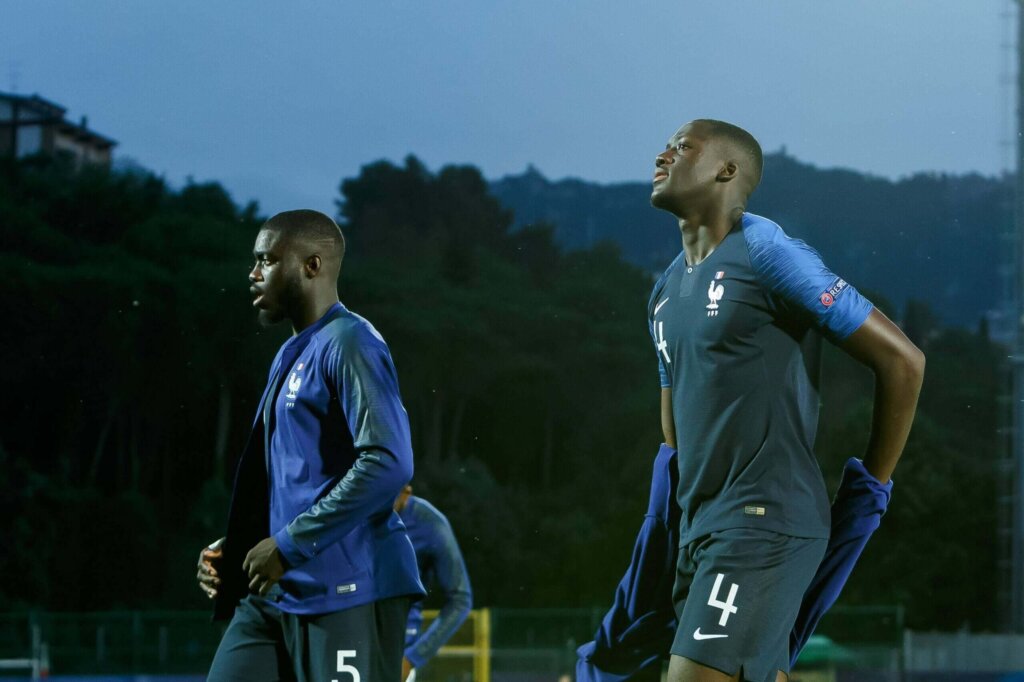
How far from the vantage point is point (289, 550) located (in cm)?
297

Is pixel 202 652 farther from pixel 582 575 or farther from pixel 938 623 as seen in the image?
pixel 938 623

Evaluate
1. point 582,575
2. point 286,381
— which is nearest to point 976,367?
point 582,575

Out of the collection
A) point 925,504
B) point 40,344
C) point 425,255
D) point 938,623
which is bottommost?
point 938,623

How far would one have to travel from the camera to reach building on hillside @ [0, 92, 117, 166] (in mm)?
20562

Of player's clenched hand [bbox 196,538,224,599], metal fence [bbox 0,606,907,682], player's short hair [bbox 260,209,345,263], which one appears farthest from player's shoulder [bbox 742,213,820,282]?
metal fence [bbox 0,606,907,682]

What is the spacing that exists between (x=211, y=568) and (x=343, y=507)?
15.2 inches

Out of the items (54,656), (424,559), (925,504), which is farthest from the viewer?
(925,504)

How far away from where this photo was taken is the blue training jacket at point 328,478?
2.99 meters

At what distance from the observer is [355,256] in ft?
71.9

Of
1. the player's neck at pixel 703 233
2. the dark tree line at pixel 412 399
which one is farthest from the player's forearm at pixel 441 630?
the dark tree line at pixel 412 399

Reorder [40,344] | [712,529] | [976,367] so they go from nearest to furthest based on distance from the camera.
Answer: [712,529], [40,344], [976,367]

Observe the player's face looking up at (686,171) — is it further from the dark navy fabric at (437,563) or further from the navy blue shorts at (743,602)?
the dark navy fabric at (437,563)

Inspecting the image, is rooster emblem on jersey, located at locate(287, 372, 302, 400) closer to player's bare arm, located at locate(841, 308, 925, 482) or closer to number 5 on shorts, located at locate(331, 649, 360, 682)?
number 5 on shorts, located at locate(331, 649, 360, 682)

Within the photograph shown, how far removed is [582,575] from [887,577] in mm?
4191
